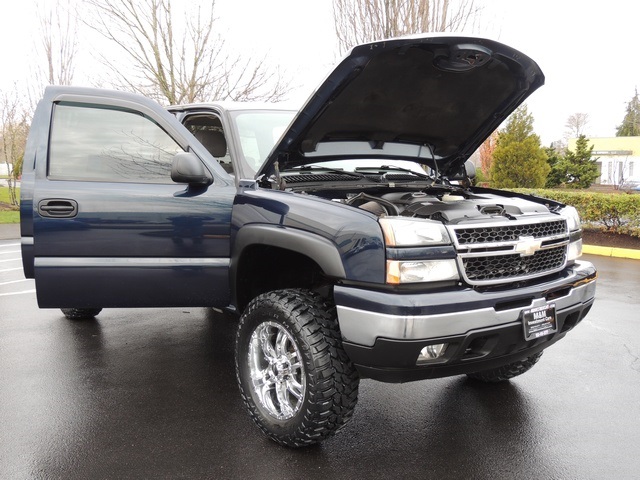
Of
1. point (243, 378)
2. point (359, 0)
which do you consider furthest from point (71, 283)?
point (359, 0)

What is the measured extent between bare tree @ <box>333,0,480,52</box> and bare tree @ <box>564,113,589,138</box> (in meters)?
66.4

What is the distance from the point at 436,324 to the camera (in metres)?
2.37

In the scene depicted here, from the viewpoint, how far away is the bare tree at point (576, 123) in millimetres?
72188

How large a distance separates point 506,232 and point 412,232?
596 millimetres

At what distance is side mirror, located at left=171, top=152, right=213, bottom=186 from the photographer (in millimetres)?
3161

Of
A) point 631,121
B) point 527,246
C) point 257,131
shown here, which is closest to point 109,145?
point 257,131

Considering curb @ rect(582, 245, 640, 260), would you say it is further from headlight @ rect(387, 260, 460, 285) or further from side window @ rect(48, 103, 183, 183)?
side window @ rect(48, 103, 183, 183)

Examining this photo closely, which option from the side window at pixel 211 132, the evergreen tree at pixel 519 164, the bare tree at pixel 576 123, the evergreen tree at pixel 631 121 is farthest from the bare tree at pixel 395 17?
the bare tree at pixel 576 123

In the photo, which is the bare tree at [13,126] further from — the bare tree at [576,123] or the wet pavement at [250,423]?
the bare tree at [576,123]

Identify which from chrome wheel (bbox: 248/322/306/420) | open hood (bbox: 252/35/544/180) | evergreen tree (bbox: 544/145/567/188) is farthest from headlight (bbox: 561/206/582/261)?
evergreen tree (bbox: 544/145/567/188)

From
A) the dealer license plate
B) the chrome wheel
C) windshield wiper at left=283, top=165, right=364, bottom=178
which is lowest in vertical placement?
the chrome wheel

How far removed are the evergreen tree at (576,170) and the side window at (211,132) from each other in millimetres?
21881

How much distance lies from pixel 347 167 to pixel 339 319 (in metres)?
1.67

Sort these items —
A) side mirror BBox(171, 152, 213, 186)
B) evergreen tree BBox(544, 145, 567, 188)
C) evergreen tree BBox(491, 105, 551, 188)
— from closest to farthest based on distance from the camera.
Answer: side mirror BBox(171, 152, 213, 186) → evergreen tree BBox(491, 105, 551, 188) → evergreen tree BBox(544, 145, 567, 188)
